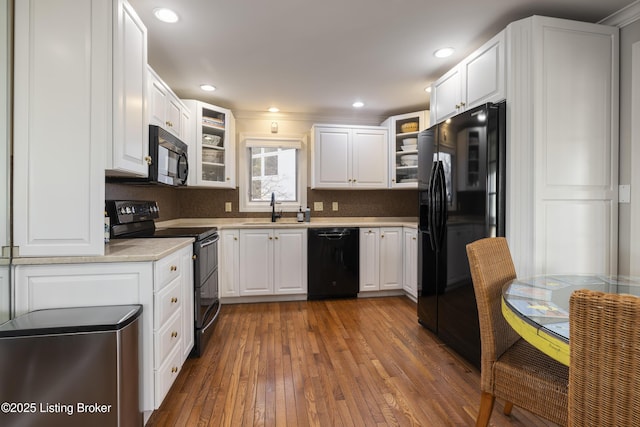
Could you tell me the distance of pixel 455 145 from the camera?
225 cm

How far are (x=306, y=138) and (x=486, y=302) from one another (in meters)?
3.31

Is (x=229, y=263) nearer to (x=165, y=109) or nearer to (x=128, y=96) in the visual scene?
(x=165, y=109)

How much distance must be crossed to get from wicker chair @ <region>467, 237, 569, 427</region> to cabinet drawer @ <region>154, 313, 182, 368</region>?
5.14 feet

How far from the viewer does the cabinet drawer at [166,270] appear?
60.9 inches

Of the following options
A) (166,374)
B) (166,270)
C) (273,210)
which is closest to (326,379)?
→ (166,374)

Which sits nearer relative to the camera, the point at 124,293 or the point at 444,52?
the point at 124,293

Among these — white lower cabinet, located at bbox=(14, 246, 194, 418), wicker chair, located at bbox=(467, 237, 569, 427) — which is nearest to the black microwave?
white lower cabinet, located at bbox=(14, 246, 194, 418)

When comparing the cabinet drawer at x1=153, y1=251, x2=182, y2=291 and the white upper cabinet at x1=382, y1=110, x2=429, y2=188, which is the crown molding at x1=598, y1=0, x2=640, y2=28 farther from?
the cabinet drawer at x1=153, y1=251, x2=182, y2=291

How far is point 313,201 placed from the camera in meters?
4.18

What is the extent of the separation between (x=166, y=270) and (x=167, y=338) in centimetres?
39

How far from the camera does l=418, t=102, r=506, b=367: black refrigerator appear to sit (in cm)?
196

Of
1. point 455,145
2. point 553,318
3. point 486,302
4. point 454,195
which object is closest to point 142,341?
point 486,302

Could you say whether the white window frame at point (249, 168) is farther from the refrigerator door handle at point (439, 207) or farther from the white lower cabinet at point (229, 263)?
the refrigerator door handle at point (439, 207)

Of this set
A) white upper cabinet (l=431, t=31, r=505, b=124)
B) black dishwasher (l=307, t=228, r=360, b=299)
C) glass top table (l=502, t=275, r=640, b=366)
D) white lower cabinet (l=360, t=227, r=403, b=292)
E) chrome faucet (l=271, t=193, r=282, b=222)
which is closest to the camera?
glass top table (l=502, t=275, r=640, b=366)
